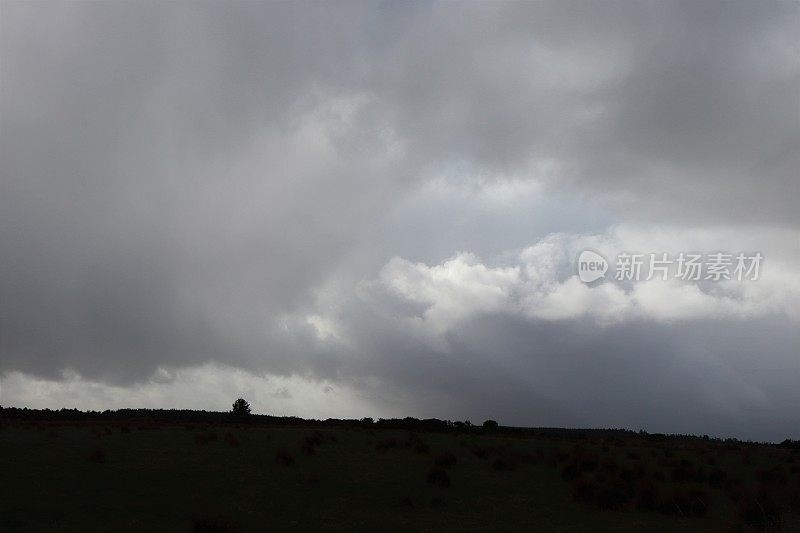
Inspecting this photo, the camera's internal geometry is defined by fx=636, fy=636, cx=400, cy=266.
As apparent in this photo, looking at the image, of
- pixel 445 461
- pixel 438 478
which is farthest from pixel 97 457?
pixel 445 461

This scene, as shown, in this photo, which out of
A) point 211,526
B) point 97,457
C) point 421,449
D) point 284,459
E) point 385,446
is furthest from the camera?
point 385,446

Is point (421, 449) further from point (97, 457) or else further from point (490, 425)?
point (490, 425)

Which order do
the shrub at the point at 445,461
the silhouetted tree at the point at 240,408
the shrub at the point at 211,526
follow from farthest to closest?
the silhouetted tree at the point at 240,408 < the shrub at the point at 445,461 < the shrub at the point at 211,526

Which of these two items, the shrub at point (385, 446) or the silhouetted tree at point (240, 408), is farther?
the silhouetted tree at point (240, 408)

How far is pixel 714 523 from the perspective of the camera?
15117mm

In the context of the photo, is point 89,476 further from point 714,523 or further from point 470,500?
point 714,523

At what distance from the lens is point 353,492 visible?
Result: 17.7 meters

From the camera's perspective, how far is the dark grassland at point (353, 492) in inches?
558

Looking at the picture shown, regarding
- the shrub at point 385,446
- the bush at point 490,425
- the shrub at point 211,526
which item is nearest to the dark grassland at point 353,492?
the shrub at point 211,526

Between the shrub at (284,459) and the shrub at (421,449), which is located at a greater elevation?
the shrub at (421,449)

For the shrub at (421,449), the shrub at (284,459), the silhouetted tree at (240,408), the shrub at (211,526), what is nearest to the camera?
the shrub at (211,526)

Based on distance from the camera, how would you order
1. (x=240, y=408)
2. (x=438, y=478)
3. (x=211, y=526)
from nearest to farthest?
(x=211, y=526), (x=438, y=478), (x=240, y=408)

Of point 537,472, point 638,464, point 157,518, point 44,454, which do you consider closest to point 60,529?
point 157,518

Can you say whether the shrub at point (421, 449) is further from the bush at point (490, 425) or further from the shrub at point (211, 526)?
the bush at point (490, 425)
